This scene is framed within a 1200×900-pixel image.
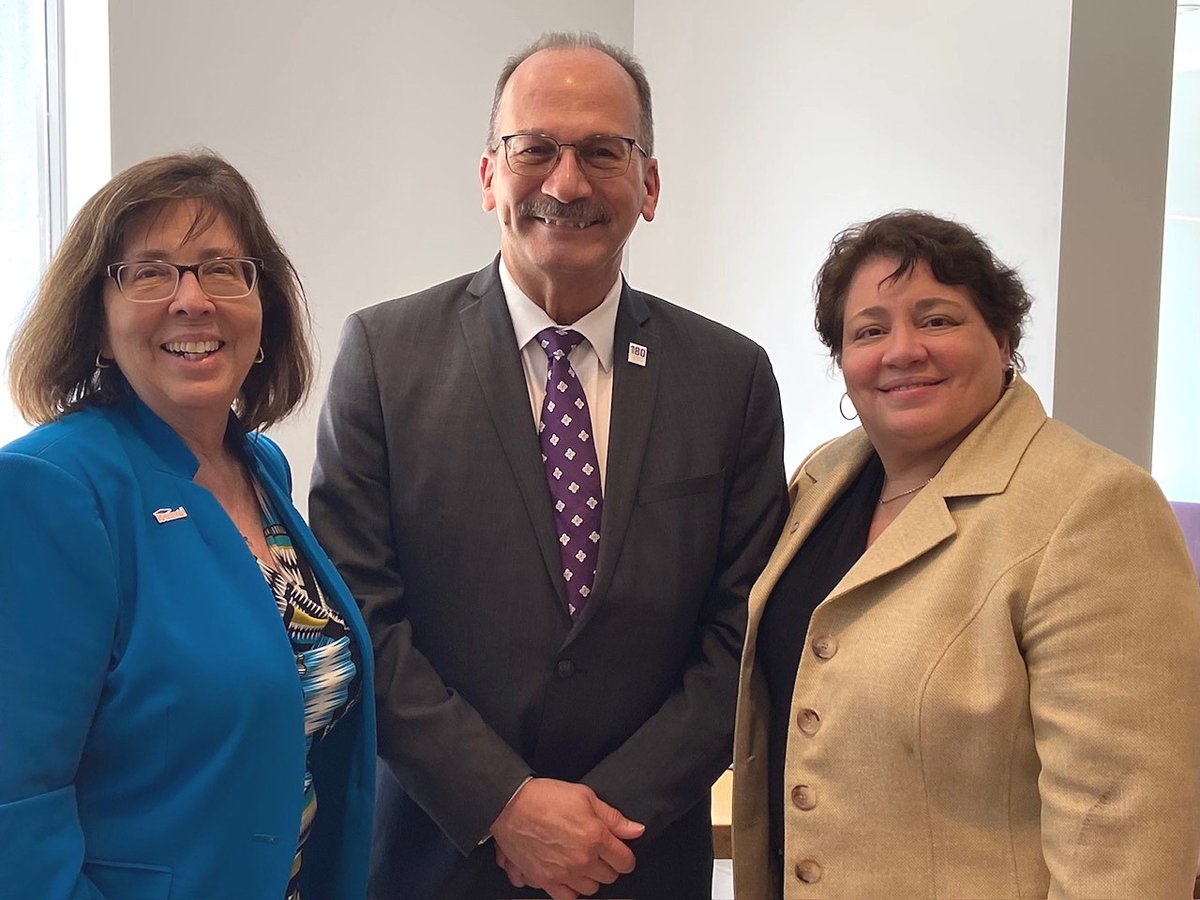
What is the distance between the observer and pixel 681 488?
6.60ft

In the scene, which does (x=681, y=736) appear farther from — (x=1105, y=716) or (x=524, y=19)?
(x=524, y=19)

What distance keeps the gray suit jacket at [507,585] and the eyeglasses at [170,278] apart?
0.39m

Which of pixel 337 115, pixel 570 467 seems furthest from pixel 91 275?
pixel 337 115

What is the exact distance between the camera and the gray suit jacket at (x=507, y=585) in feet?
6.28

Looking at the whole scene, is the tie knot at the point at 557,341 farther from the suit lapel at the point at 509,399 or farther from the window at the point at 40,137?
the window at the point at 40,137

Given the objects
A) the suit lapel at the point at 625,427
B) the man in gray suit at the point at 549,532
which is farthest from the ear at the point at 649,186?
the suit lapel at the point at 625,427

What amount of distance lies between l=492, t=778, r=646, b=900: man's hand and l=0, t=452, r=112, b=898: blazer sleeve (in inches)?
26.1

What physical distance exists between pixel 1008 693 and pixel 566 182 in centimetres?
103

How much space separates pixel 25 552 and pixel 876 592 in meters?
1.07

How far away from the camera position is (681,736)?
1.94 m

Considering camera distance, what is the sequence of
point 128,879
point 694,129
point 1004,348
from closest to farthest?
point 128,879
point 1004,348
point 694,129

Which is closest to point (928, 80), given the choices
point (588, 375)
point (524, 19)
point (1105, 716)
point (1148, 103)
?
point (1148, 103)

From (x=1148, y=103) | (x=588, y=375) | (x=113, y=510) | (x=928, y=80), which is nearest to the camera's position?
(x=113, y=510)

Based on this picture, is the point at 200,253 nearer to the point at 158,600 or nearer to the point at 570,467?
the point at 158,600
